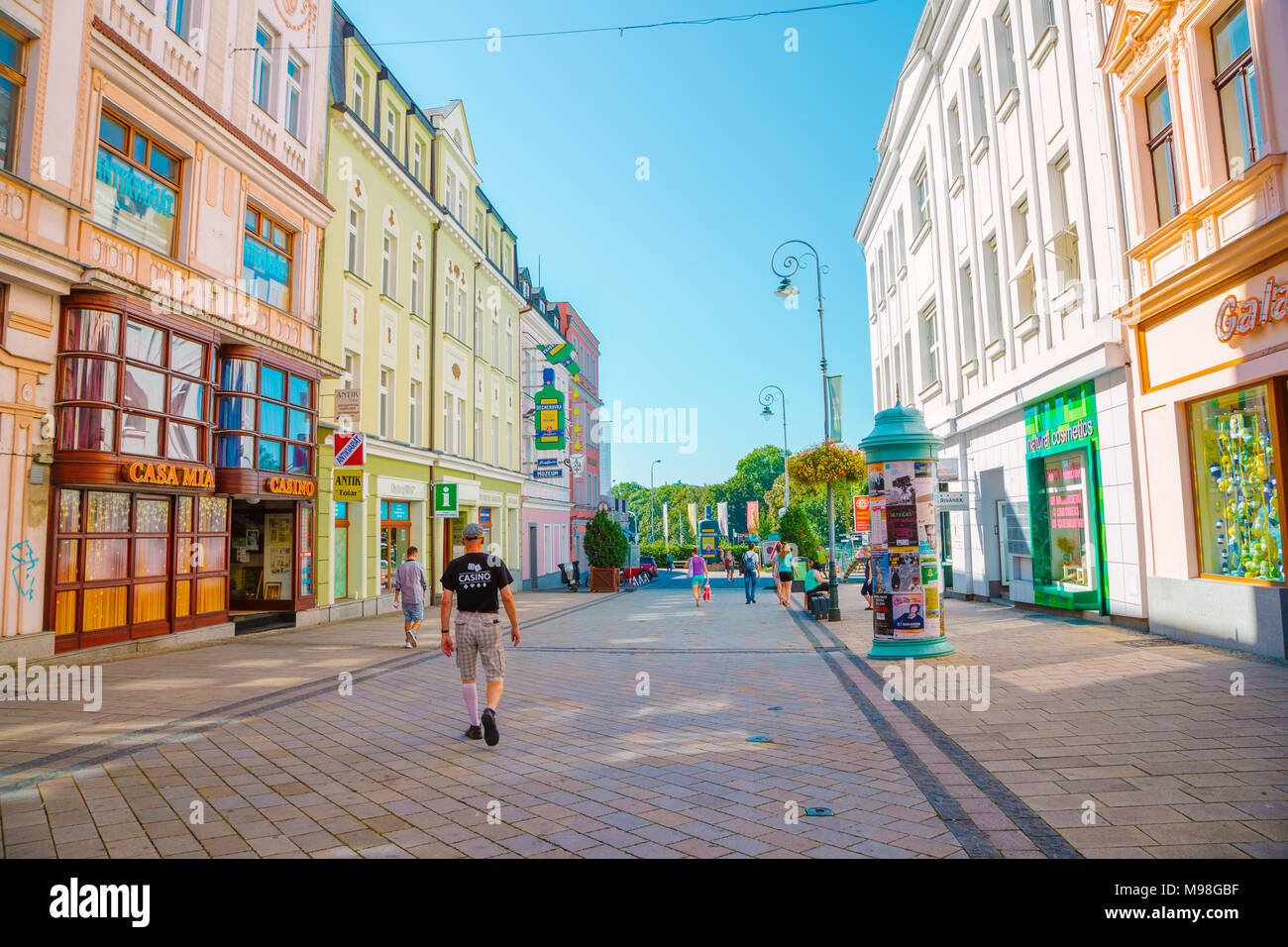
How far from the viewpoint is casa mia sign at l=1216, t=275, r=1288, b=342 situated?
8180 mm

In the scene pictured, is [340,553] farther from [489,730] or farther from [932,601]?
[932,601]

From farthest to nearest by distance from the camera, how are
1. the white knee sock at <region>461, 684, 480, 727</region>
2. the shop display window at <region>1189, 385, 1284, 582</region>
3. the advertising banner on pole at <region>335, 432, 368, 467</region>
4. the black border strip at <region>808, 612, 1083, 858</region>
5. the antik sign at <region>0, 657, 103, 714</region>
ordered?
the advertising banner on pole at <region>335, 432, 368, 467</region>
the shop display window at <region>1189, 385, 1284, 582</region>
the antik sign at <region>0, 657, 103, 714</region>
the white knee sock at <region>461, 684, 480, 727</region>
the black border strip at <region>808, 612, 1083, 858</region>

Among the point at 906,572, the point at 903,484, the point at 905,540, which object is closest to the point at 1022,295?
the point at 903,484

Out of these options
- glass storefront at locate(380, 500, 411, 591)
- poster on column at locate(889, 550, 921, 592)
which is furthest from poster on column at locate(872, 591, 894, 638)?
glass storefront at locate(380, 500, 411, 591)

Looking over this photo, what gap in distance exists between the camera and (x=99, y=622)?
10.6 m

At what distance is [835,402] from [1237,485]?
40.9 ft

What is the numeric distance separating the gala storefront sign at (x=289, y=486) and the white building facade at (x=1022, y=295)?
48.3 feet

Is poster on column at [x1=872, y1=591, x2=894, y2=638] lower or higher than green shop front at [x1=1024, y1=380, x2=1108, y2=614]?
lower

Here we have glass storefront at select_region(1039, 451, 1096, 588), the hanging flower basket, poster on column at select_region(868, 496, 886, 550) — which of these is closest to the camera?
poster on column at select_region(868, 496, 886, 550)

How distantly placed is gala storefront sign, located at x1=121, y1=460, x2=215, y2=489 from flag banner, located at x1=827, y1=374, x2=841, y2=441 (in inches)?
599

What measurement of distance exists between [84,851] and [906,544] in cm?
903

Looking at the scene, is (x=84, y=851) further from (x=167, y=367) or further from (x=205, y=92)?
(x=205, y=92)

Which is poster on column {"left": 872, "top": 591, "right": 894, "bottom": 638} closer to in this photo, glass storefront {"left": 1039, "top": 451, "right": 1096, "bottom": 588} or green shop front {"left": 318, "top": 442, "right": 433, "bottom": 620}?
glass storefront {"left": 1039, "top": 451, "right": 1096, "bottom": 588}
